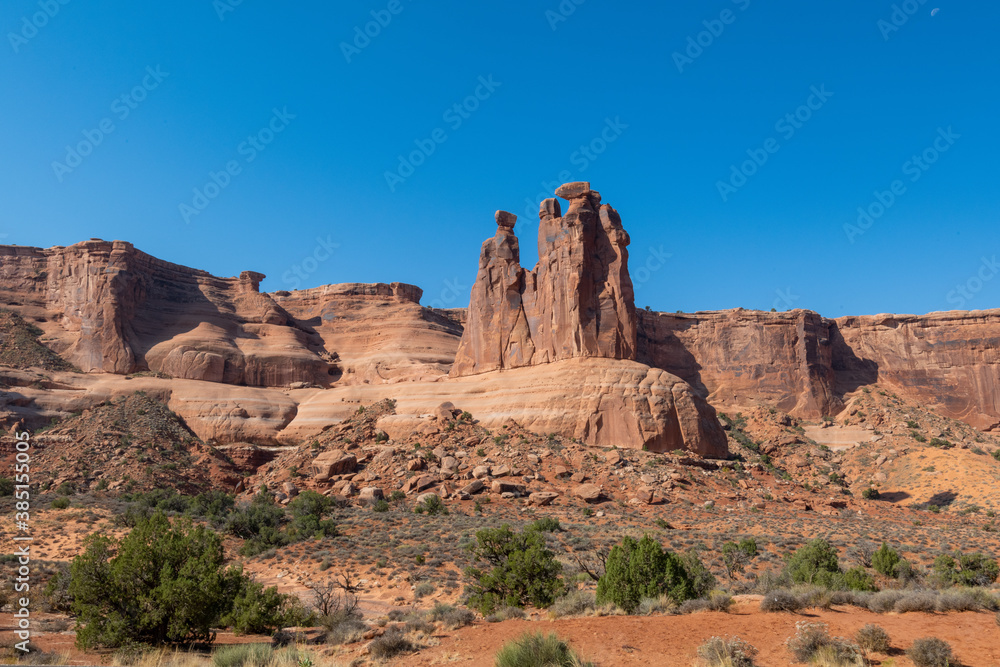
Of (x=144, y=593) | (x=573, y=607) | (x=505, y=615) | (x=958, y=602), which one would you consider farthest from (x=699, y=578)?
(x=144, y=593)

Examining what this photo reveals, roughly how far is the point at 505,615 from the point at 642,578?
3.44 metres

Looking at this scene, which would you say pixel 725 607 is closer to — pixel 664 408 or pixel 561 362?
pixel 664 408

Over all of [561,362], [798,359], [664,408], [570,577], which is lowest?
[570,577]

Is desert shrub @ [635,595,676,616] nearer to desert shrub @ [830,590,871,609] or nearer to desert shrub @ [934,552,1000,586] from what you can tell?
desert shrub @ [830,590,871,609]

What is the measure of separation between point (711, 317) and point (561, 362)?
48.2 m

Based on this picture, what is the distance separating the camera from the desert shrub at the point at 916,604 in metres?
13.6

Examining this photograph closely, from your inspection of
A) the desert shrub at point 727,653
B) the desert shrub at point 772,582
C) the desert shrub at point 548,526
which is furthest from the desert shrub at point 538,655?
the desert shrub at point 548,526

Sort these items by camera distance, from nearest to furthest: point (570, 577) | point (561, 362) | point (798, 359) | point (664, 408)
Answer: point (570, 577) < point (664, 408) < point (561, 362) < point (798, 359)

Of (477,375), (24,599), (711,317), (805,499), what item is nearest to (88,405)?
(477,375)

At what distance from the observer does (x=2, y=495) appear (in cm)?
3938

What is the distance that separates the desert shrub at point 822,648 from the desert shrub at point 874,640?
33 cm

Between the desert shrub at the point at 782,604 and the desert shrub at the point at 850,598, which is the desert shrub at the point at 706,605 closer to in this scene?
the desert shrub at the point at 782,604

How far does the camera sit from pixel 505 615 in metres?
15.3

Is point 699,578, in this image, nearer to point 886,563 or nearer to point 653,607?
point 653,607
